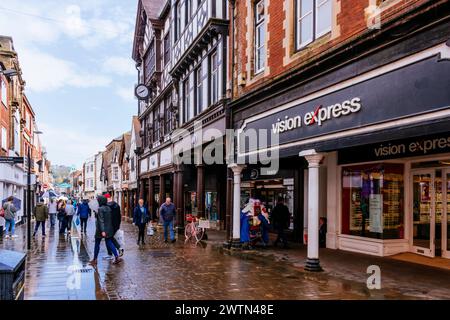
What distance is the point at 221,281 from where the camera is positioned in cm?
955

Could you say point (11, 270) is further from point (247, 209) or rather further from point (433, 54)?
point (247, 209)

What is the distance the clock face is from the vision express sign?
67.9ft

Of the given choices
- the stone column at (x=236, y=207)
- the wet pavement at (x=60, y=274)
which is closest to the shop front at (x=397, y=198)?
the stone column at (x=236, y=207)

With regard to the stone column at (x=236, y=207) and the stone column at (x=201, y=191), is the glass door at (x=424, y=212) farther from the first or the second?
the stone column at (x=201, y=191)

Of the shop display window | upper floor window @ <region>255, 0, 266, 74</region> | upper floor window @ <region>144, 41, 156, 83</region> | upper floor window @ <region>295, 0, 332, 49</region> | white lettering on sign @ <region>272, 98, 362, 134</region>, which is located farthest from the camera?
upper floor window @ <region>144, 41, 156, 83</region>

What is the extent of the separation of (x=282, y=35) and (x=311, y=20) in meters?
1.20

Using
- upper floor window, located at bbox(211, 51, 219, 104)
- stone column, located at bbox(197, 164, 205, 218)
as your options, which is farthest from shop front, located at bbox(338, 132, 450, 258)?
stone column, located at bbox(197, 164, 205, 218)

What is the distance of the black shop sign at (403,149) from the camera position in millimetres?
10297

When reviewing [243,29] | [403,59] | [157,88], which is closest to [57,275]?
[403,59]

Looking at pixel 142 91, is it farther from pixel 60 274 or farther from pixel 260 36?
pixel 60 274

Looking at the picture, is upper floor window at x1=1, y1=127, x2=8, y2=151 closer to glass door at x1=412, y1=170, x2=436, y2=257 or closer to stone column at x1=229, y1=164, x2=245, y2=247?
stone column at x1=229, y1=164, x2=245, y2=247

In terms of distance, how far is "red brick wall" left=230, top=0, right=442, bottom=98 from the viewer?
8828 mm

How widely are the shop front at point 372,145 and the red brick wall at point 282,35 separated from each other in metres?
0.56
